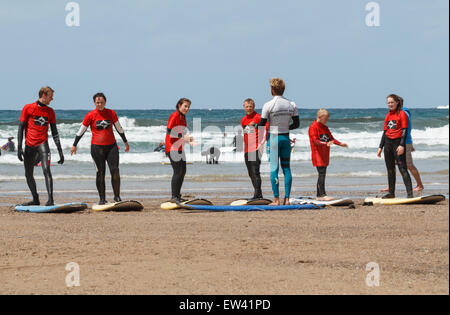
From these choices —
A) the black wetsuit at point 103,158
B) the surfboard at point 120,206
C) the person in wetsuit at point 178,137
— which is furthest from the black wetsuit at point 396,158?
the black wetsuit at point 103,158

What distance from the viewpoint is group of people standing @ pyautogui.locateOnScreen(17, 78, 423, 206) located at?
1047 cm

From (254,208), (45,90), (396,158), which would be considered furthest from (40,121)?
(396,158)

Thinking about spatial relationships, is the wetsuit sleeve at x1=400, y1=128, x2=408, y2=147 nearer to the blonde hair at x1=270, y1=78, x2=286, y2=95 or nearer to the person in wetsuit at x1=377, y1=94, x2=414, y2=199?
the person in wetsuit at x1=377, y1=94, x2=414, y2=199

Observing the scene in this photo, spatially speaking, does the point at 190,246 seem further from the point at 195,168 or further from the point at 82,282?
the point at 195,168

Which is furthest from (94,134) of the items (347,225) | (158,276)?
(158,276)

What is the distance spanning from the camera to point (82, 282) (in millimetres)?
6086

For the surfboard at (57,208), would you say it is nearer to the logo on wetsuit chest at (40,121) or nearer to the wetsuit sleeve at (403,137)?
the logo on wetsuit chest at (40,121)

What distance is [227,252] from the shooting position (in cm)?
734

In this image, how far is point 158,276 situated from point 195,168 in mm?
16113

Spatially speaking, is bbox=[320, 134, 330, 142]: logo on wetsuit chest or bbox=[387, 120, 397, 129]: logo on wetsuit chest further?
bbox=[320, 134, 330, 142]: logo on wetsuit chest

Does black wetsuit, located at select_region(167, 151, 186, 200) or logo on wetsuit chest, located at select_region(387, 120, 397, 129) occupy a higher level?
logo on wetsuit chest, located at select_region(387, 120, 397, 129)

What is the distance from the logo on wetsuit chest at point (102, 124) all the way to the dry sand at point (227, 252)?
4.34ft

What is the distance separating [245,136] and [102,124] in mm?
2205

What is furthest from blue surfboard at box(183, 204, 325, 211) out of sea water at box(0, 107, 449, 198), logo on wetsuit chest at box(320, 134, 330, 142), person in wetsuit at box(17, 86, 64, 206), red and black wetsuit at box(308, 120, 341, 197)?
sea water at box(0, 107, 449, 198)
